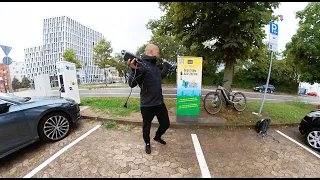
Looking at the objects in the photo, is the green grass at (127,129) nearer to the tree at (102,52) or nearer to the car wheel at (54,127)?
the car wheel at (54,127)

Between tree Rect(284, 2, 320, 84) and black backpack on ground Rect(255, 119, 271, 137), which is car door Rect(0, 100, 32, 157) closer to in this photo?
black backpack on ground Rect(255, 119, 271, 137)

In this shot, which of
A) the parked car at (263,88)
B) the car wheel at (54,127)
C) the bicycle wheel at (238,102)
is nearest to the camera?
the car wheel at (54,127)

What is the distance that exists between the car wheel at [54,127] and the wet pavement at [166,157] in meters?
0.17

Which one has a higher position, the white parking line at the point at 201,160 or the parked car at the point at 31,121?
the parked car at the point at 31,121

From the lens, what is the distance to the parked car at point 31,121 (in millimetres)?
2797

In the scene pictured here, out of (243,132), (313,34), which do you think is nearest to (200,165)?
(243,132)

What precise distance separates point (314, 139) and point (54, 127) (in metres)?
5.82

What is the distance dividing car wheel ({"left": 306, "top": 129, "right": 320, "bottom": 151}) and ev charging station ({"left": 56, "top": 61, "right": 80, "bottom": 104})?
7157mm

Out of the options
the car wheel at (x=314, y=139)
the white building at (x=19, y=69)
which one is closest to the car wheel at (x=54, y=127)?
the car wheel at (x=314, y=139)

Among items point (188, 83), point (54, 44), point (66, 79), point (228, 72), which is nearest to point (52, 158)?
point (188, 83)

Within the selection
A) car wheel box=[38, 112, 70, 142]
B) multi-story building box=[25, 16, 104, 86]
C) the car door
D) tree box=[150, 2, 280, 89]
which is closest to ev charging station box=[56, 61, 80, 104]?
car wheel box=[38, 112, 70, 142]

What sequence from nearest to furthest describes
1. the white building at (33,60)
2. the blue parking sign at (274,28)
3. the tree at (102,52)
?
1. the blue parking sign at (274,28)
2. the tree at (102,52)
3. the white building at (33,60)

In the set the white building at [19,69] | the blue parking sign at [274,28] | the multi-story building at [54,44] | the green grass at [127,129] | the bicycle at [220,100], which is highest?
the multi-story building at [54,44]

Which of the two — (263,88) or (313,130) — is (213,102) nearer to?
(313,130)
